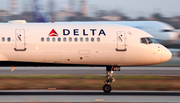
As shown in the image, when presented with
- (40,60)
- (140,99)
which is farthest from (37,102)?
(140,99)

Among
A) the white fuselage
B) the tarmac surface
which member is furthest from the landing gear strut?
the tarmac surface

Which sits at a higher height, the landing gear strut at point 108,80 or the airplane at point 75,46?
the airplane at point 75,46

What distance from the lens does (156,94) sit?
16.4 meters

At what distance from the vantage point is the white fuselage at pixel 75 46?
16.5m

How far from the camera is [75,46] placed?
656 inches

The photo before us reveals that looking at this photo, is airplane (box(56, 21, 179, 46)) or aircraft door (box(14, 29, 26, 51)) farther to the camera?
airplane (box(56, 21, 179, 46))

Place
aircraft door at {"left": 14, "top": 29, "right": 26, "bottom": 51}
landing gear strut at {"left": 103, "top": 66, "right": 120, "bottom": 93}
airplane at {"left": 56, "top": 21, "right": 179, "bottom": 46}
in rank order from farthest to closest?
airplane at {"left": 56, "top": 21, "right": 179, "bottom": 46}, landing gear strut at {"left": 103, "top": 66, "right": 120, "bottom": 93}, aircraft door at {"left": 14, "top": 29, "right": 26, "bottom": 51}

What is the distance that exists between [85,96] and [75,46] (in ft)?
9.24

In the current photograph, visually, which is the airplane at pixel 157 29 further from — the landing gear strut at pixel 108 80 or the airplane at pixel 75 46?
the airplane at pixel 75 46

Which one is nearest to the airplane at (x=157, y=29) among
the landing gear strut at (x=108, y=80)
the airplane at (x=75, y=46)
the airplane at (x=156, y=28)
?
the airplane at (x=156, y=28)

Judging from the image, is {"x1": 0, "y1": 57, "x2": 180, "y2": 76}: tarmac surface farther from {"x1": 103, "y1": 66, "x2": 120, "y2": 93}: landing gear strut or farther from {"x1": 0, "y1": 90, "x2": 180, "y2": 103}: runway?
{"x1": 0, "y1": 90, "x2": 180, "y2": 103}: runway

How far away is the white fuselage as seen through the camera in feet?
54.3

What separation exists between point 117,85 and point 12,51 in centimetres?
700

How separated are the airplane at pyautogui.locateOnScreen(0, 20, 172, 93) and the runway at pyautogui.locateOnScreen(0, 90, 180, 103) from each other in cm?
130
